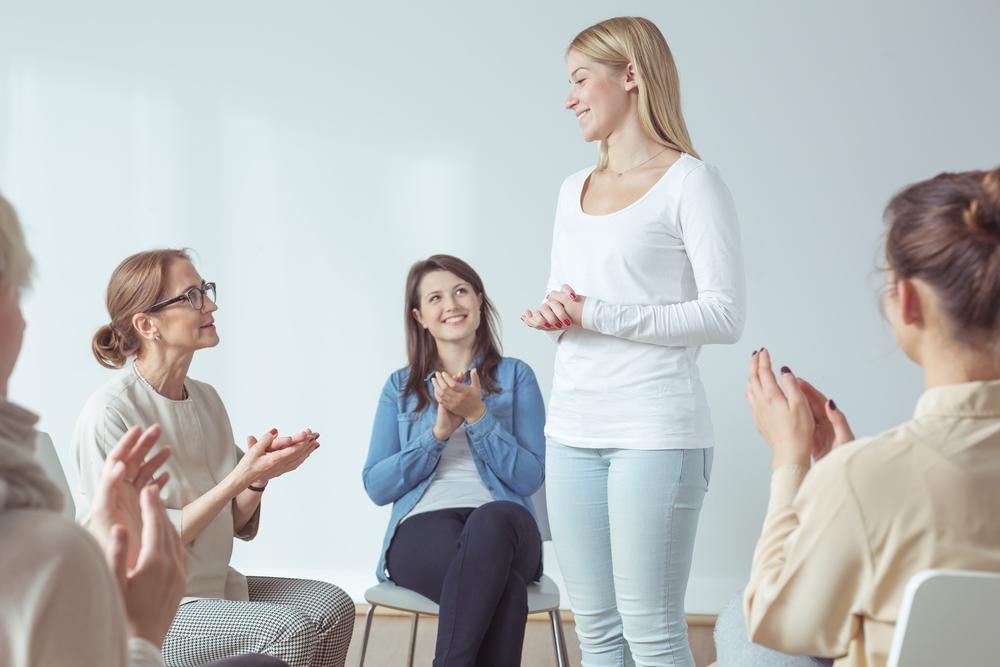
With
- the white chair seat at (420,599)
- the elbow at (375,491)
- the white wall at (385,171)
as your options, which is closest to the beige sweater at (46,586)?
the white chair seat at (420,599)

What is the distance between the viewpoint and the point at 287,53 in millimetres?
3984

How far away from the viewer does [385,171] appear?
3.94 metres

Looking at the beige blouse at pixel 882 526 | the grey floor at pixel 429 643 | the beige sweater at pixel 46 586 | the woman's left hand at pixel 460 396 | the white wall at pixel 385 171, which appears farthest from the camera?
the white wall at pixel 385 171

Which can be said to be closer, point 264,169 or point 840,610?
point 840,610

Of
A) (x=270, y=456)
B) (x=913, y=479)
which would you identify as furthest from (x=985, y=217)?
(x=270, y=456)

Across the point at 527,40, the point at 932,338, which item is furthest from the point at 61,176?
the point at 932,338

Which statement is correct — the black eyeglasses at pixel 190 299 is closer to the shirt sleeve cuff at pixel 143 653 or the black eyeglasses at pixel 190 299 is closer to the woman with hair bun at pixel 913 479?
the shirt sleeve cuff at pixel 143 653

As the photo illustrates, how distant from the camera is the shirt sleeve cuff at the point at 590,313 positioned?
1.88 meters

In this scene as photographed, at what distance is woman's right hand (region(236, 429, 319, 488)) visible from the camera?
200cm

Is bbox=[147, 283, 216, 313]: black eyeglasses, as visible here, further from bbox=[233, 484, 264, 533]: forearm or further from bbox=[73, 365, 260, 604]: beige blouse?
bbox=[233, 484, 264, 533]: forearm

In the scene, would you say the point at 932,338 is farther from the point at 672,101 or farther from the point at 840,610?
the point at 672,101

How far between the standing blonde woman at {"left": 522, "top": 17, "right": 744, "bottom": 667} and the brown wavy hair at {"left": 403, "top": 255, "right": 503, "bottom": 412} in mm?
789

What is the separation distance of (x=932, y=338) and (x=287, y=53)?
327cm

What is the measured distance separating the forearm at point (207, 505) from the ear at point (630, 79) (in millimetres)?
1050
